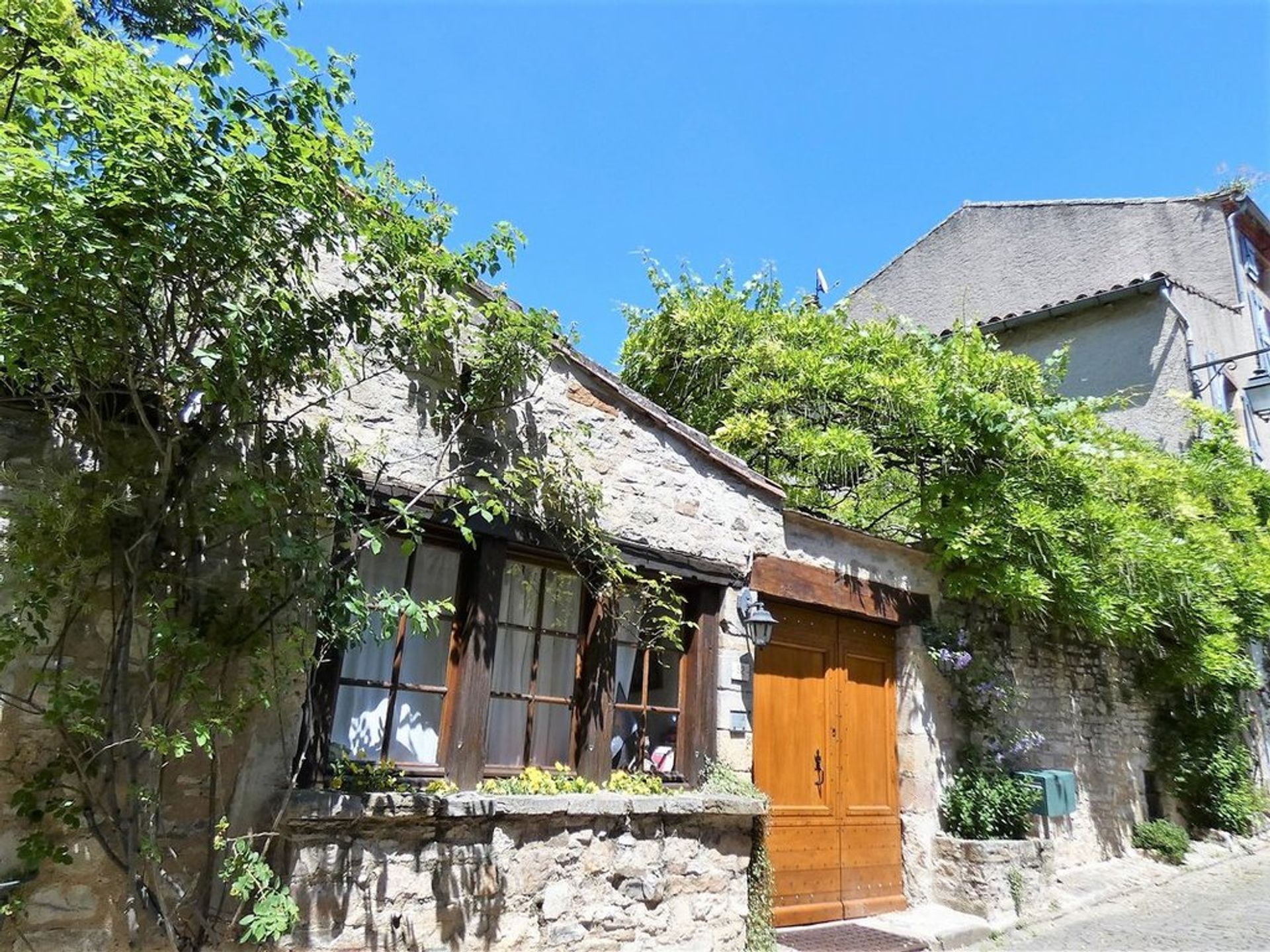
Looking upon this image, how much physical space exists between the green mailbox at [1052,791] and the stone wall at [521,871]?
2.95 metres

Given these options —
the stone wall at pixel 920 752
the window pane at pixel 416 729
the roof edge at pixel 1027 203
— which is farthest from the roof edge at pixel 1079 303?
the window pane at pixel 416 729

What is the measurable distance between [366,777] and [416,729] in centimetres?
42

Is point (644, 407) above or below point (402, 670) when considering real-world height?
above

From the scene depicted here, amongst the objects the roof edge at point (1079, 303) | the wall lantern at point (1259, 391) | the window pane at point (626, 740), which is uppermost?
the roof edge at point (1079, 303)

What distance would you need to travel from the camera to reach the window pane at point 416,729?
14.0ft

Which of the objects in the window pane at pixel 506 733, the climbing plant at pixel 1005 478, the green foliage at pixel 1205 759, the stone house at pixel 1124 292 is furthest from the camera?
the stone house at pixel 1124 292

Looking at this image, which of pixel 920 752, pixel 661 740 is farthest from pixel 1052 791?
pixel 661 740

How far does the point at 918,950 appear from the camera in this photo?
18.0 ft

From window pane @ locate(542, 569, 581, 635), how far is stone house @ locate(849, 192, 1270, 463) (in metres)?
8.27

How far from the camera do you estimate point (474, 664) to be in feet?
14.6

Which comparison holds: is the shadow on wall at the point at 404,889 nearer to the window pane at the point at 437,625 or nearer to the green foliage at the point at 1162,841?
the window pane at the point at 437,625

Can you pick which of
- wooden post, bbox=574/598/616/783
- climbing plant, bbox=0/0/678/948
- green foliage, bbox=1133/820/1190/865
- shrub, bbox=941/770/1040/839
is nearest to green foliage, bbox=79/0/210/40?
climbing plant, bbox=0/0/678/948

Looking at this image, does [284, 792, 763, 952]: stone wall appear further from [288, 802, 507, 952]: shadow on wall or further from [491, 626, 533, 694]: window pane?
[491, 626, 533, 694]: window pane

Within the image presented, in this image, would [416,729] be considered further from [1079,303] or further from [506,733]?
[1079,303]
